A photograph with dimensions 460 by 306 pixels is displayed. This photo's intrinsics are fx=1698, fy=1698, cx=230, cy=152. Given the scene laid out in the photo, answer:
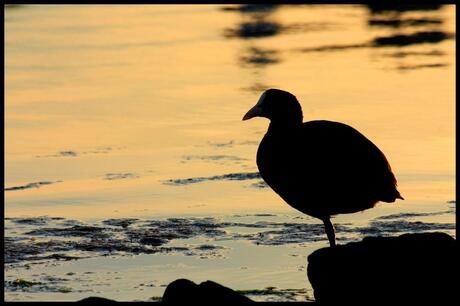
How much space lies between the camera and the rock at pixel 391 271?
33.9 feet

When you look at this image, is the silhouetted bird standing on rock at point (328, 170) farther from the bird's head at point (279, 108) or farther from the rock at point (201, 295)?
the rock at point (201, 295)

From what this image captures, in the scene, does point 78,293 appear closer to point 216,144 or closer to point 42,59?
point 216,144

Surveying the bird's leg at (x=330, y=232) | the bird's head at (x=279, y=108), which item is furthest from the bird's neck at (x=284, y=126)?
the bird's leg at (x=330, y=232)

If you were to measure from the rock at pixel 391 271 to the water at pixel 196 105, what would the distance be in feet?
5.14

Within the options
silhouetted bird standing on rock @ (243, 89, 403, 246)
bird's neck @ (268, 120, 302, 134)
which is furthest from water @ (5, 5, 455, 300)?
bird's neck @ (268, 120, 302, 134)

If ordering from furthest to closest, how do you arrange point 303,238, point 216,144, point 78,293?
point 216,144 → point 303,238 → point 78,293

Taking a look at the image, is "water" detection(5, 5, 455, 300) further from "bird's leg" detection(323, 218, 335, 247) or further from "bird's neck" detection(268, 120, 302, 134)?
"bird's neck" detection(268, 120, 302, 134)

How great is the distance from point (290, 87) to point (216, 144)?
3.44 metres

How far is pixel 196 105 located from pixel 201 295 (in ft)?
28.2

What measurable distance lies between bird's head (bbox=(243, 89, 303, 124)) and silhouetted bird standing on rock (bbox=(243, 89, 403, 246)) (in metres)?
0.16

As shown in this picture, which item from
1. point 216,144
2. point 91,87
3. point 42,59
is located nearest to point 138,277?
point 216,144

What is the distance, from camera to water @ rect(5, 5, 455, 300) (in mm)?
14531

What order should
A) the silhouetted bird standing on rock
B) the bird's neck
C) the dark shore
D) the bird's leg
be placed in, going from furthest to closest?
1. the bird's neck
2. the bird's leg
3. the silhouetted bird standing on rock
4. the dark shore

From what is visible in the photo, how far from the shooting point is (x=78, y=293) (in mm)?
12023
